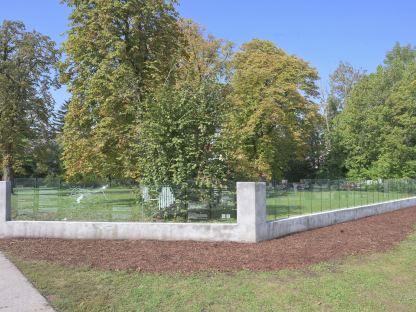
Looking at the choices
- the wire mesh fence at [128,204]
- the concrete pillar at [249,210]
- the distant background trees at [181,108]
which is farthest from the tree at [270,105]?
the concrete pillar at [249,210]

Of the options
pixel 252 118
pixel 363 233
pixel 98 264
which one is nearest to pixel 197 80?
pixel 363 233

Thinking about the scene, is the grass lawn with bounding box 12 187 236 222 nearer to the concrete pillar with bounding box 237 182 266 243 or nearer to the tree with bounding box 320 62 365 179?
the concrete pillar with bounding box 237 182 266 243

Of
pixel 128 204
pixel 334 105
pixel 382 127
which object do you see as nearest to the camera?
pixel 128 204

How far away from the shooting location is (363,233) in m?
15.5

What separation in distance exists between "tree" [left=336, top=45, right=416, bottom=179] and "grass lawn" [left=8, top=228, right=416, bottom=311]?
3906 cm

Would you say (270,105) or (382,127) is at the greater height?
(270,105)

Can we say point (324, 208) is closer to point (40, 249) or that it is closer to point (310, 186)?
point (310, 186)

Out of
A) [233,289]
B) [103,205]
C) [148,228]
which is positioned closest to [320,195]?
[148,228]

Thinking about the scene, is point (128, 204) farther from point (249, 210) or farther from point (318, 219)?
point (318, 219)

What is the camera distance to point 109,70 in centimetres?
2339

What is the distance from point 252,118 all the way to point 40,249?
3041cm

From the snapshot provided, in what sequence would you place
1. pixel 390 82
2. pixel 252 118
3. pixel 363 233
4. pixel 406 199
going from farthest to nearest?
pixel 390 82 < pixel 252 118 < pixel 406 199 < pixel 363 233

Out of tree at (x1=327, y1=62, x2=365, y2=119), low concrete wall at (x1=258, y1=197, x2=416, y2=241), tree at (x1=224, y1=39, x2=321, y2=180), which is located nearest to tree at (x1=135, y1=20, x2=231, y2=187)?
low concrete wall at (x1=258, y1=197, x2=416, y2=241)

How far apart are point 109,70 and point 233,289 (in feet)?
57.5
